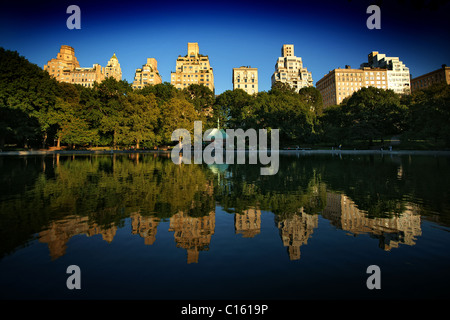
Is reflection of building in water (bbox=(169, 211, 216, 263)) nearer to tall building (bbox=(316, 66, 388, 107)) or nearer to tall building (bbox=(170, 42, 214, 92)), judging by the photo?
tall building (bbox=(170, 42, 214, 92))

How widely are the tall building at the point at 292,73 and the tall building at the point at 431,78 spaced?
57498 millimetres

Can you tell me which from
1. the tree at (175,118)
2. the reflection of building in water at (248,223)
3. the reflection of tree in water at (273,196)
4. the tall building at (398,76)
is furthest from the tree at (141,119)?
the tall building at (398,76)

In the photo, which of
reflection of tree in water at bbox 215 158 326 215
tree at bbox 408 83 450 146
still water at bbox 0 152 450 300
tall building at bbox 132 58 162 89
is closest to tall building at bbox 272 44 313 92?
tall building at bbox 132 58 162 89

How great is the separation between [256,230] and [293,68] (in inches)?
7338

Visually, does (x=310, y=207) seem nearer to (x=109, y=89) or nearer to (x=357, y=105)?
(x=357, y=105)

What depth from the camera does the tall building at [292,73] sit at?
16588 cm

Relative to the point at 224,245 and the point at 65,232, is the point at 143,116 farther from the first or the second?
the point at 224,245

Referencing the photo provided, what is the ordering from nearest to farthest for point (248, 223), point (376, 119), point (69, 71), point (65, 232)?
point (65, 232)
point (248, 223)
point (376, 119)
point (69, 71)

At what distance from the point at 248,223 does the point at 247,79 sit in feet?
473

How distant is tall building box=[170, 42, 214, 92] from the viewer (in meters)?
143

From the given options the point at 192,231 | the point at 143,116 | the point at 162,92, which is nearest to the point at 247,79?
the point at 162,92

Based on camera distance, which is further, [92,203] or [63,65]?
[63,65]

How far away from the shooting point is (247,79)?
472 ft

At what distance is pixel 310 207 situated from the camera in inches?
373
